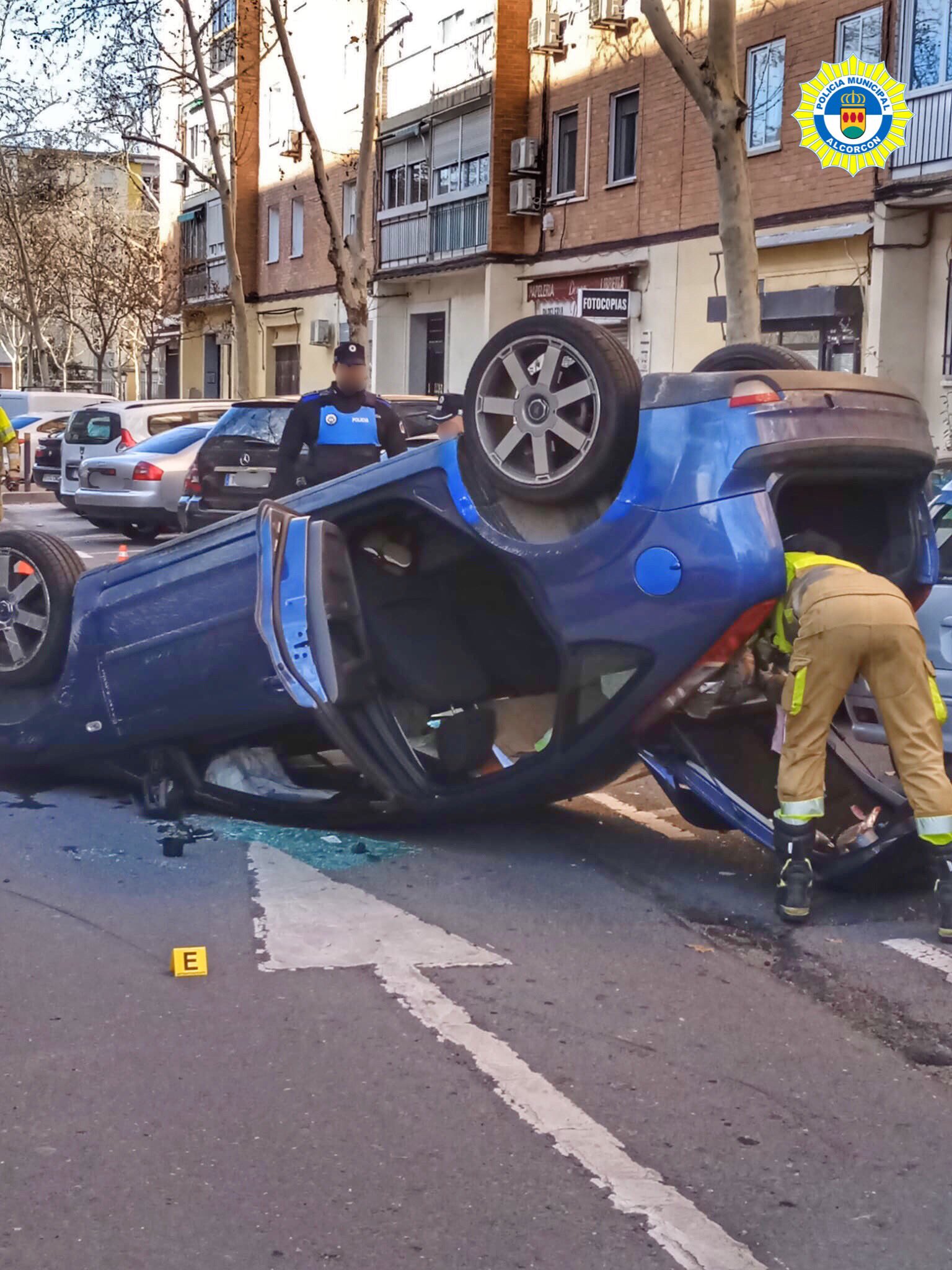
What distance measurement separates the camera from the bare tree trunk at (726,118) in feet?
44.8

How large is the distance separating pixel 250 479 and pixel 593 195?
1252 centimetres

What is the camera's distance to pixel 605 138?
26.5 metres

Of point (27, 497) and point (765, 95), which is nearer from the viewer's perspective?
point (765, 95)

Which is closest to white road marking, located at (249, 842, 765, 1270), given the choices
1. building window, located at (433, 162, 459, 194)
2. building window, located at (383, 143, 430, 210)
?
building window, located at (433, 162, 459, 194)

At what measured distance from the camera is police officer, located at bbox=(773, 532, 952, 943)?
504 centimetres

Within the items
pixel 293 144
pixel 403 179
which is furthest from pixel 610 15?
pixel 293 144

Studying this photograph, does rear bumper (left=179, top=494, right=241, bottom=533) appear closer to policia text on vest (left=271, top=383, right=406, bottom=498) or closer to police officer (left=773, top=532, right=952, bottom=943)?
policia text on vest (left=271, top=383, right=406, bottom=498)

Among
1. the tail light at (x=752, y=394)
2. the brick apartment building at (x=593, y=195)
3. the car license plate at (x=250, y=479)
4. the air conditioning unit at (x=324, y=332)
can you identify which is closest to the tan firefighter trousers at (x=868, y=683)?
the tail light at (x=752, y=394)

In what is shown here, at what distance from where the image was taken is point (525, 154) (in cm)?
2850

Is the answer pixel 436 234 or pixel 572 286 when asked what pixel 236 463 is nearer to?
pixel 572 286

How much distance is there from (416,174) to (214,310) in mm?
15577

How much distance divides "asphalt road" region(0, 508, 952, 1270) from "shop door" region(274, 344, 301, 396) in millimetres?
35507

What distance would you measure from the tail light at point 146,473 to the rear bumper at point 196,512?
288 centimetres

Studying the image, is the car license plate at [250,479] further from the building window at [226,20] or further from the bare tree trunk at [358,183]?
the building window at [226,20]
